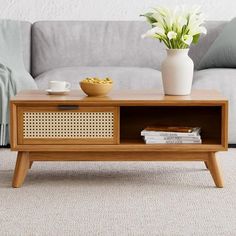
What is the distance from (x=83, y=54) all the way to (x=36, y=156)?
5.66 feet

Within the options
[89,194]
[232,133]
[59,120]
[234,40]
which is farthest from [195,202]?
[234,40]

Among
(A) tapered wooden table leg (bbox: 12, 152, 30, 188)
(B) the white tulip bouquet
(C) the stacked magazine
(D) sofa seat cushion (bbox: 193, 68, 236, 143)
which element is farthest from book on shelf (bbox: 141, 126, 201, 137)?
(D) sofa seat cushion (bbox: 193, 68, 236, 143)

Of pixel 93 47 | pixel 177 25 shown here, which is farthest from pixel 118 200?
pixel 93 47

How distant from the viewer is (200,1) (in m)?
5.21

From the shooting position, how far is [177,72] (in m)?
3.34

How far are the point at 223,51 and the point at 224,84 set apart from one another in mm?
546

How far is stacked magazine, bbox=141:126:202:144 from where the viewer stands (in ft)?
10.5

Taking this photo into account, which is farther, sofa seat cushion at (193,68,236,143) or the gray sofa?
the gray sofa

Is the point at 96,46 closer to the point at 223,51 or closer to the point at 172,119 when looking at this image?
the point at 223,51

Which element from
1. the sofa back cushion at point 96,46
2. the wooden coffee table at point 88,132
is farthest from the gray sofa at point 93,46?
the wooden coffee table at point 88,132

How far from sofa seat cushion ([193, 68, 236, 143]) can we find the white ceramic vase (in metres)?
0.81

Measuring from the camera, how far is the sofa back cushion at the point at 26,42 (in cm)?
492

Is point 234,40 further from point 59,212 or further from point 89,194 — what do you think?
point 59,212

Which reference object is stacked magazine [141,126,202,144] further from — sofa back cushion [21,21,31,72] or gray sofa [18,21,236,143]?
sofa back cushion [21,21,31,72]
